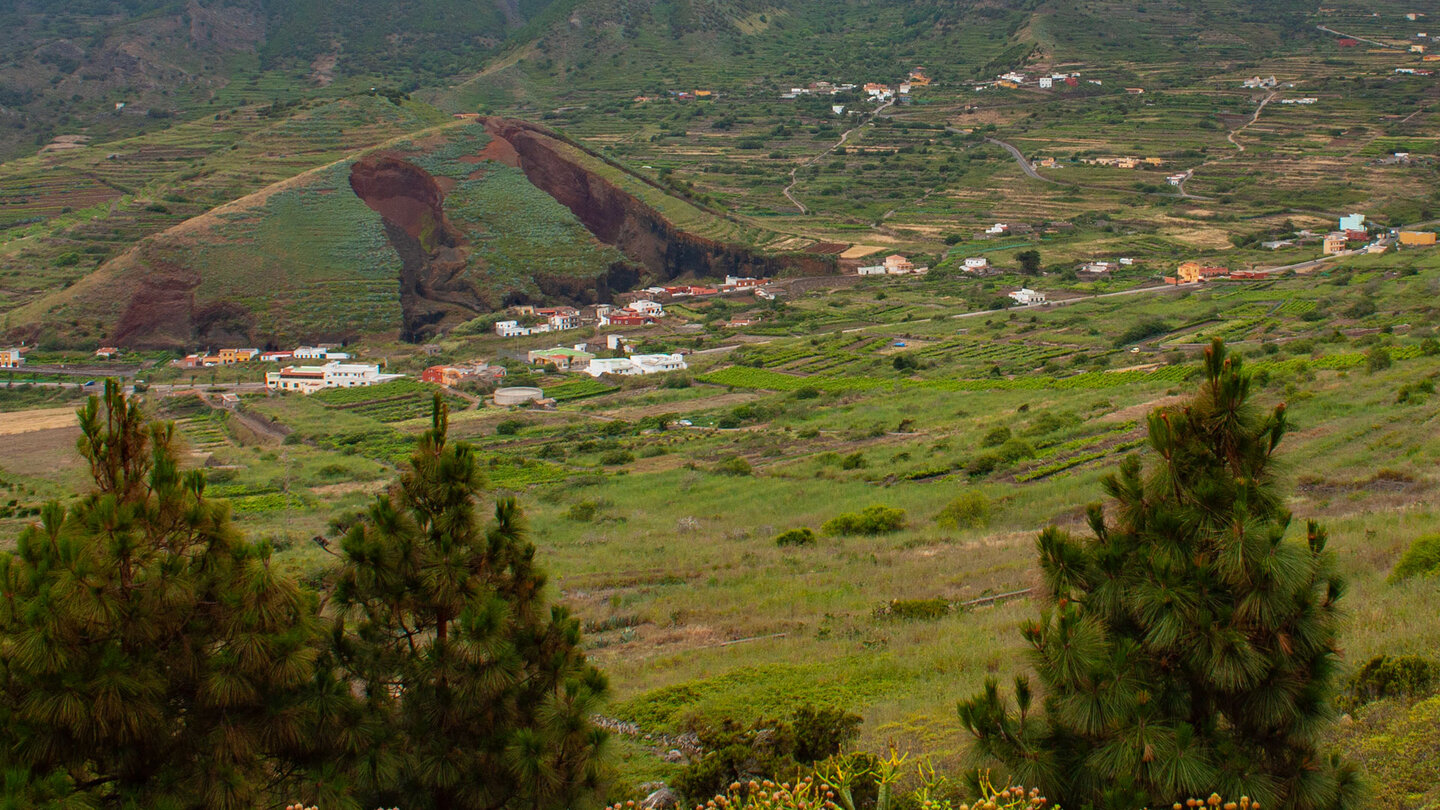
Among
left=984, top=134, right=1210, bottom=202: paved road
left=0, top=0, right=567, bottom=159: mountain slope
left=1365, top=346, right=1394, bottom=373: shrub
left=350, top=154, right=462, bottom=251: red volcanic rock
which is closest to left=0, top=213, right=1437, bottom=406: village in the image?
left=350, top=154, right=462, bottom=251: red volcanic rock

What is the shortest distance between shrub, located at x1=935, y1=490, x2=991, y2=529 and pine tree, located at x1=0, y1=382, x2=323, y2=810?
12697mm

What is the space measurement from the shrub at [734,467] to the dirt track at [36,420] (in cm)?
2547

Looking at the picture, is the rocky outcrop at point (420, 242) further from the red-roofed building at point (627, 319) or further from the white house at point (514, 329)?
the red-roofed building at point (627, 319)

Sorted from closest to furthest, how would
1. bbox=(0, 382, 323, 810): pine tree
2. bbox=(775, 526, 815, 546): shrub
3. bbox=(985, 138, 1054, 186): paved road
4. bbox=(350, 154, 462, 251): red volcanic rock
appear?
bbox=(0, 382, 323, 810): pine tree < bbox=(775, 526, 815, 546): shrub < bbox=(350, 154, 462, 251): red volcanic rock < bbox=(985, 138, 1054, 186): paved road

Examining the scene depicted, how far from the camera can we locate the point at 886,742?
7.67m

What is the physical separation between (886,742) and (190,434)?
3528 cm

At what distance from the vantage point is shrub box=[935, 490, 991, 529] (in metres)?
17.4

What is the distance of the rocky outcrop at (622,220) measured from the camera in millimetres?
68750

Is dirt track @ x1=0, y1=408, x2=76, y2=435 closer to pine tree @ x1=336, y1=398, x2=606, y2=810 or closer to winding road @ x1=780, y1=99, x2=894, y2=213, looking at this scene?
pine tree @ x1=336, y1=398, x2=606, y2=810

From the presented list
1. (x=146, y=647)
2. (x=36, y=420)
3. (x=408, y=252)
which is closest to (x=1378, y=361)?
(x=146, y=647)

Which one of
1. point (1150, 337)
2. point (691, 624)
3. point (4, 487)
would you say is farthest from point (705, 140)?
point (691, 624)

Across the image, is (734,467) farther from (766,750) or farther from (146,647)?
(146,647)

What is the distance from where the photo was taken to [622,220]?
6975 cm

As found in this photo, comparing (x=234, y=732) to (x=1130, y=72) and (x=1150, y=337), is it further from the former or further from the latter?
(x=1130, y=72)
